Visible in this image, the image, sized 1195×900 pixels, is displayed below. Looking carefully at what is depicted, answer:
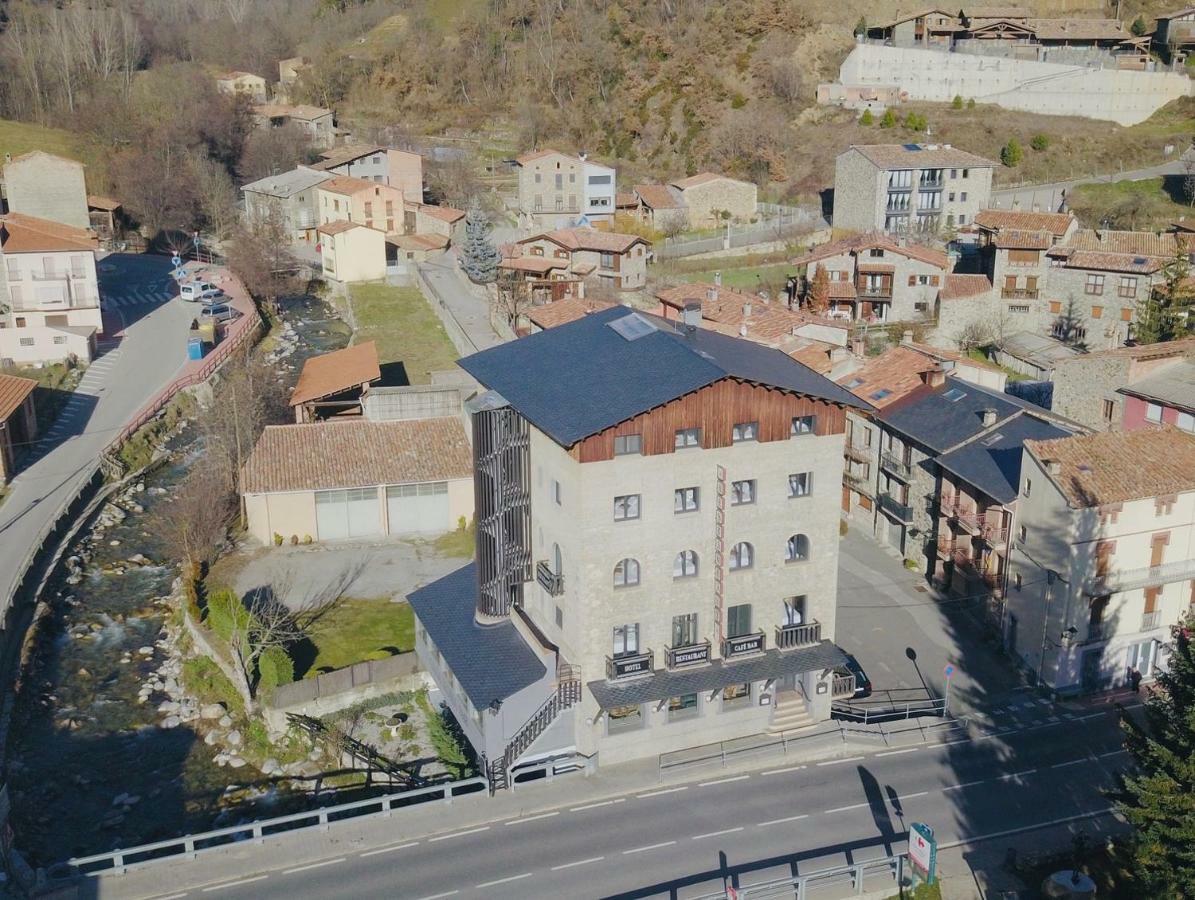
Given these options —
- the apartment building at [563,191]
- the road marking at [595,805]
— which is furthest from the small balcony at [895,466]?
the apartment building at [563,191]

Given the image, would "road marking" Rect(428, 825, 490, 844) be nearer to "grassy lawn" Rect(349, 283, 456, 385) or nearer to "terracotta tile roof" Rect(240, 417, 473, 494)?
"terracotta tile roof" Rect(240, 417, 473, 494)

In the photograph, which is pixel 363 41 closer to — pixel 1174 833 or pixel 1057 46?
pixel 1057 46

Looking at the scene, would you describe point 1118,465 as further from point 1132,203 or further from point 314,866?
point 1132,203

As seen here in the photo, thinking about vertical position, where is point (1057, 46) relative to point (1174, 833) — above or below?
above

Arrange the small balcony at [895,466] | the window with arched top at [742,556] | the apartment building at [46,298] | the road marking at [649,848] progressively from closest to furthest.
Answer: the road marking at [649,848]
the window with arched top at [742,556]
the small balcony at [895,466]
the apartment building at [46,298]

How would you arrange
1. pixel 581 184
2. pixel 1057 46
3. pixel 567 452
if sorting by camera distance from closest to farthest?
pixel 567 452 → pixel 581 184 → pixel 1057 46

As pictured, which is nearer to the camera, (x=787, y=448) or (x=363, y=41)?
(x=787, y=448)

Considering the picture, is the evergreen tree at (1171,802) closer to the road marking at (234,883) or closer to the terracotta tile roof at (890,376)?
the road marking at (234,883)

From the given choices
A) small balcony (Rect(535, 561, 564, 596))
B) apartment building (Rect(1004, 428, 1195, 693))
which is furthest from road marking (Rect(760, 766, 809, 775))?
apartment building (Rect(1004, 428, 1195, 693))

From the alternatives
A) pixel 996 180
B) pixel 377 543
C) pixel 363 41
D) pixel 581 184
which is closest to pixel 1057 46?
pixel 996 180
